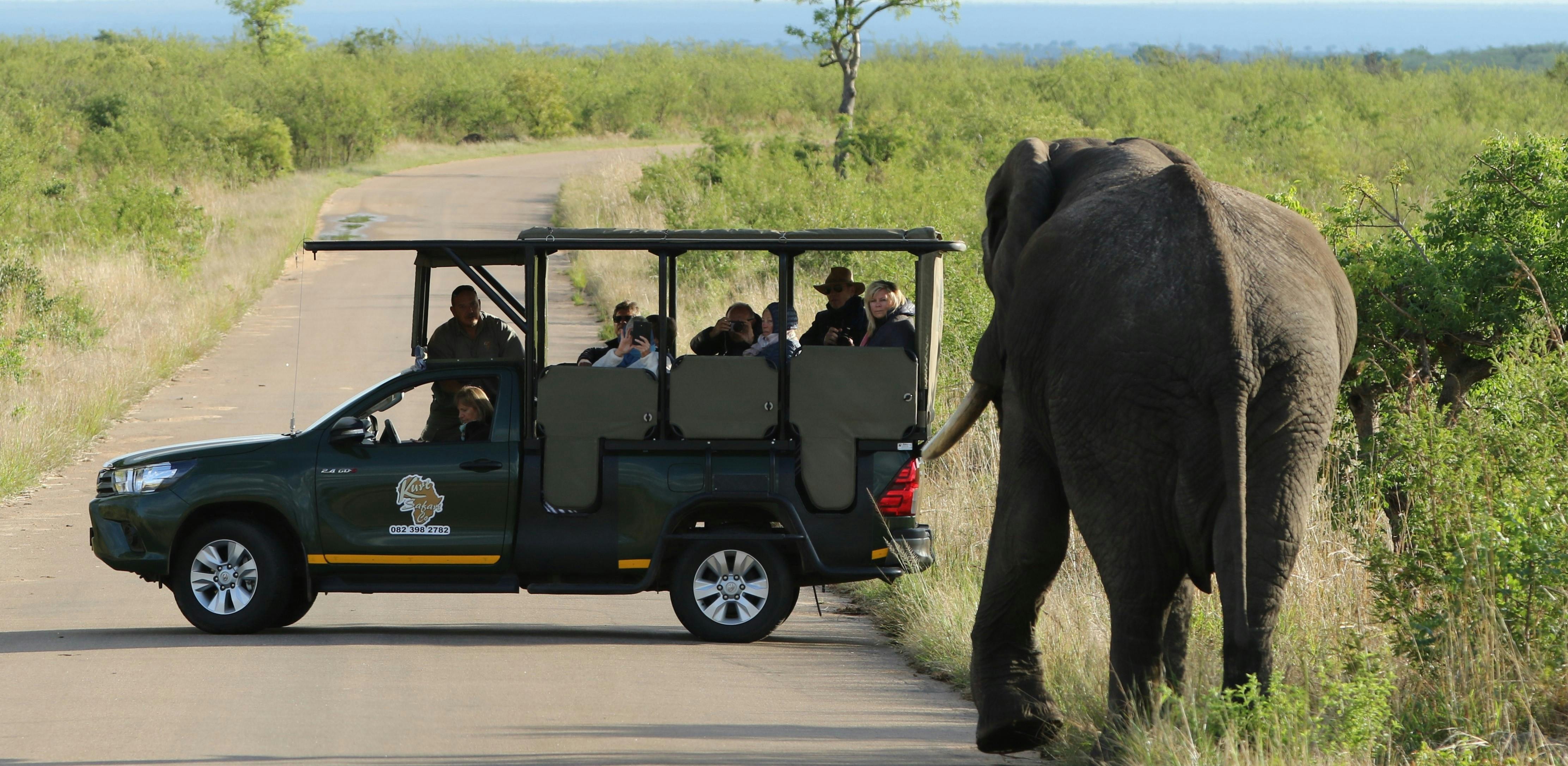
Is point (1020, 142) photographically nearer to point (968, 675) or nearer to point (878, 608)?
point (968, 675)

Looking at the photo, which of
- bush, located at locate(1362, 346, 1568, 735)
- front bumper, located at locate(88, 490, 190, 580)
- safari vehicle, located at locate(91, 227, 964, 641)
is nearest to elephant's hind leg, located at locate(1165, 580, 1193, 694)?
bush, located at locate(1362, 346, 1568, 735)

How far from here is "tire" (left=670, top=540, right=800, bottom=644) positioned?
10523 millimetres

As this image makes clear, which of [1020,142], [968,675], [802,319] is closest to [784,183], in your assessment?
[802,319]

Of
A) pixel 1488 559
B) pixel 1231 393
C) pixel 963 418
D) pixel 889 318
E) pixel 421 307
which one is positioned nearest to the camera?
pixel 1231 393

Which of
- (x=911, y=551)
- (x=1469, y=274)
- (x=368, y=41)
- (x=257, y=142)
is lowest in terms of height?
(x=911, y=551)

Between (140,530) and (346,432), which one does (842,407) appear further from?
→ (140,530)

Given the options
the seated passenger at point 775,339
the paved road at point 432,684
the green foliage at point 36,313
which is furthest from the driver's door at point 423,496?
the green foliage at point 36,313

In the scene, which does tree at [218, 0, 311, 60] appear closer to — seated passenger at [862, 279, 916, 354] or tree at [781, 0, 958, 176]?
tree at [781, 0, 958, 176]

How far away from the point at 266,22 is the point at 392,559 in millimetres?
93769

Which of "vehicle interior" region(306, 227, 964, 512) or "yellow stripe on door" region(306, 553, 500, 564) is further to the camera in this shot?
"yellow stripe on door" region(306, 553, 500, 564)

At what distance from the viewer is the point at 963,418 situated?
21.3 ft

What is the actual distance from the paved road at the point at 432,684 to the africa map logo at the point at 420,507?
2.17 feet

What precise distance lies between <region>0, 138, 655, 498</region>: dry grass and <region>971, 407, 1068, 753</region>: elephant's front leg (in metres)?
7.60

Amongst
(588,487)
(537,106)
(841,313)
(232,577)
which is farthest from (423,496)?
(537,106)
